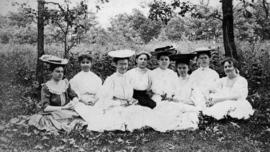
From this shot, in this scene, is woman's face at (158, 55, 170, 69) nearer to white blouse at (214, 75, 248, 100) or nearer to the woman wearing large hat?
the woman wearing large hat

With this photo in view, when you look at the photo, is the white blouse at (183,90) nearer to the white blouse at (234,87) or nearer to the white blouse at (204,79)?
the white blouse at (204,79)

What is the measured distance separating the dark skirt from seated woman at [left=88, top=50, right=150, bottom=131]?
13 centimetres

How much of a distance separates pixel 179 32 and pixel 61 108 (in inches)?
964

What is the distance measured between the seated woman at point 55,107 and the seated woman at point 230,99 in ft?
8.23

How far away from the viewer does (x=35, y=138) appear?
5.21 meters

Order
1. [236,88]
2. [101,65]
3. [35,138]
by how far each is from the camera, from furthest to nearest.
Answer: [101,65], [236,88], [35,138]

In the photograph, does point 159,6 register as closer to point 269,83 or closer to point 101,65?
point 101,65

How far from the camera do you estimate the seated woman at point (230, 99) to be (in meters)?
5.96

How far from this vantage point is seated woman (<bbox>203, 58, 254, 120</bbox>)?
5.96m

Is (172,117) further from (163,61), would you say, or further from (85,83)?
(85,83)

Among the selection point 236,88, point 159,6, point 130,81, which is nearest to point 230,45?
point 159,6

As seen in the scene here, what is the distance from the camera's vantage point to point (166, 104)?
5.98 metres

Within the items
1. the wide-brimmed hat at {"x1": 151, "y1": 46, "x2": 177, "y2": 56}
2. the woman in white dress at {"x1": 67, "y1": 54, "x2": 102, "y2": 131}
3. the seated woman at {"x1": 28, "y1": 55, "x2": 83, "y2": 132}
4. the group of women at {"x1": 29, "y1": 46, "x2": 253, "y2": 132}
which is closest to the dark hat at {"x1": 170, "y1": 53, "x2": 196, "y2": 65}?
the group of women at {"x1": 29, "y1": 46, "x2": 253, "y2": 132}

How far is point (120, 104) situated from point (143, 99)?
1.67ft
